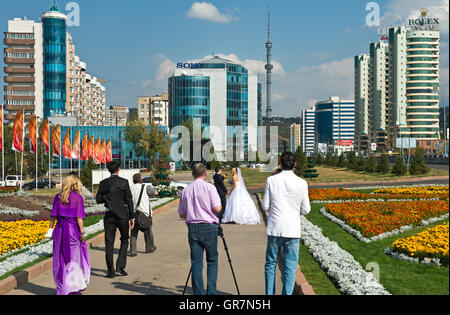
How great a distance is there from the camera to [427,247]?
10125mm

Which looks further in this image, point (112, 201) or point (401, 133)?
point (401, 133)

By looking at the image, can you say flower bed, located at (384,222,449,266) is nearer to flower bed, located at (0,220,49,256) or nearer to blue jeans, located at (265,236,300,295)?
blue jeans, located at (265,236,300,295)

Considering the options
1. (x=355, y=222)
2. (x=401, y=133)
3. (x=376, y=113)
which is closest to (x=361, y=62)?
(x=376, y=113)

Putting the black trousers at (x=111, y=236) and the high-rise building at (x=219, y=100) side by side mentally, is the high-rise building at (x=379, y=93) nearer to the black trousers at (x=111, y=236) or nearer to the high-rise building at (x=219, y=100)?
the high-rise building at (x=219, y=100)

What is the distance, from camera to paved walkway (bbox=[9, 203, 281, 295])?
8.53 metres

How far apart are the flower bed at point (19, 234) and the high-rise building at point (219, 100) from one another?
112936 mm

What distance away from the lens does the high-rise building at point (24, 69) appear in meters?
122

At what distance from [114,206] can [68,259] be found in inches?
73.7

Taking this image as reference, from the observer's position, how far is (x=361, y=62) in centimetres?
19850

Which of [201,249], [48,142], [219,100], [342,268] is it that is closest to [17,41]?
[219,100]

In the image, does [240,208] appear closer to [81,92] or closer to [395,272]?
[395,272]

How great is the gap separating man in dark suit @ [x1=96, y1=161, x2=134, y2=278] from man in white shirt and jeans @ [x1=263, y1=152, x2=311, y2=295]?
143 inches

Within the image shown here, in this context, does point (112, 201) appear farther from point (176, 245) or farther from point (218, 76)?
point (218, 76)
